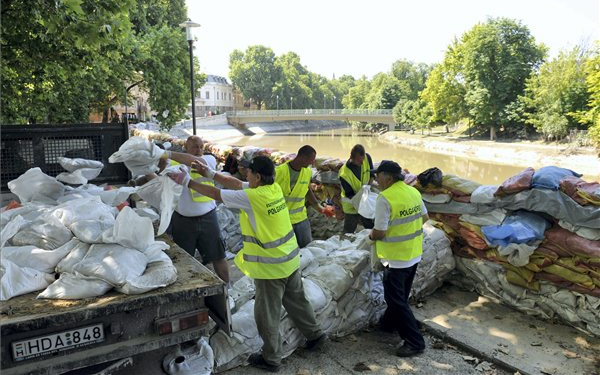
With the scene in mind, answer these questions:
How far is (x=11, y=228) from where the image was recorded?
2787 millimetres

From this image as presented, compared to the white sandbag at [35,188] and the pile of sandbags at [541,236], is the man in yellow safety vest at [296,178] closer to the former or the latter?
the pile of sandbags at [541,236]

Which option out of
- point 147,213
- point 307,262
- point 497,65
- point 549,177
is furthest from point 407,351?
point 497,65

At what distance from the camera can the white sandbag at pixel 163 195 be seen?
314 cm

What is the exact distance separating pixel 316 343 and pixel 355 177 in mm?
2309

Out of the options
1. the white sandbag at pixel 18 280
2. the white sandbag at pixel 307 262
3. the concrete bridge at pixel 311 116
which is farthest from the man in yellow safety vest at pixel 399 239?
the concrete bridge at pixel 311 116

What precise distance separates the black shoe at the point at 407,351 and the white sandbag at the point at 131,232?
2188 mm

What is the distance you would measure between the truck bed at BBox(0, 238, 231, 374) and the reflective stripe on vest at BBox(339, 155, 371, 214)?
3.03 metres

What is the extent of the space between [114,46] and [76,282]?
5804 mm

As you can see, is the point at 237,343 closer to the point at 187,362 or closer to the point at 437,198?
the point at 187,362

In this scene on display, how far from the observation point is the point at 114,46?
7.24 meters

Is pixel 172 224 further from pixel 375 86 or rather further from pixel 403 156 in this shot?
pixel 375 86

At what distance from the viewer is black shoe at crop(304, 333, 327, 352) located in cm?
367

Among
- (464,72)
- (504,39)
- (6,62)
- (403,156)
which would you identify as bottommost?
(403,156)

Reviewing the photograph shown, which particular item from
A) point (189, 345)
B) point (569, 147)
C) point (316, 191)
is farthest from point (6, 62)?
point (569, 147)
